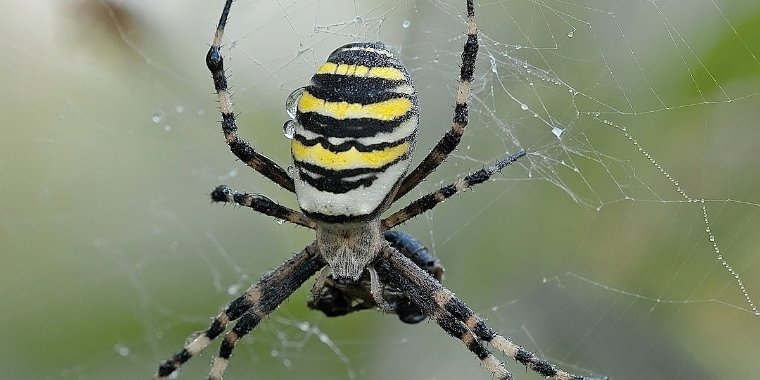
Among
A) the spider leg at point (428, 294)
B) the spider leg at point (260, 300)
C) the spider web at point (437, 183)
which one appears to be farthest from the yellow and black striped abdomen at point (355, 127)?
the spider web at point (437, 183)

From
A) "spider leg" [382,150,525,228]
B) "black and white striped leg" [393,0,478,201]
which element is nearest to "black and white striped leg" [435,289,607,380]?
"spider leg" [382,150,525,228]

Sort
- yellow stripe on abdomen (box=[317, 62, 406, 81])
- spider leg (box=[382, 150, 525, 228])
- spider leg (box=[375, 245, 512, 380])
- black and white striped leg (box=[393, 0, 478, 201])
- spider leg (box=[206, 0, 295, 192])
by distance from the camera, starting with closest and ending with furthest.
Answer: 1. yellow stripe on abdomen (box=[317, 62, 406, 81])
2. black and white striped leg (box=[393, 0, 478, 201])
3. spider leg (box=[382, 150, 525, 228])
4. spider leg (box=[206, 0, 295, 192])
5. spider leg (box=[375, 245, 512, 380])

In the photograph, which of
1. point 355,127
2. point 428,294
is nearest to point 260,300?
point 428,294

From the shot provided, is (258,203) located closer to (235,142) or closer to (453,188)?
(235,142)

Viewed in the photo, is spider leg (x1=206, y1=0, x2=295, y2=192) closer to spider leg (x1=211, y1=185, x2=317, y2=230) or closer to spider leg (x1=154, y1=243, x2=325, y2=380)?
spider leg (x1=211, y1=185, x2=317, y2=230)

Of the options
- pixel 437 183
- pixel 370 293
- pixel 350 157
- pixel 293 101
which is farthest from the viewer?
pixel 437 183

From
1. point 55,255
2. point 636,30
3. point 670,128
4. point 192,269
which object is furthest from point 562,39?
point 55,255

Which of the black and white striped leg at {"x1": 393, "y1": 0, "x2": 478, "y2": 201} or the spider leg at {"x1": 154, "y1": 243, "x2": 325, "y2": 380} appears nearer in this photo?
the black and white striped leg at {"x1": 393, "y1": 0, "x2": 478, "y2": 201}
